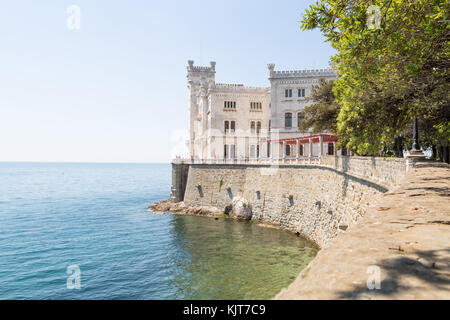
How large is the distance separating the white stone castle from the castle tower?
48cm

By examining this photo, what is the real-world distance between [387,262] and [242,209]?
33.8 m

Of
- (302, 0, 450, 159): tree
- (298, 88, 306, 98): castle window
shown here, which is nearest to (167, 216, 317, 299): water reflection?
(302, 0, 450, 159): tree

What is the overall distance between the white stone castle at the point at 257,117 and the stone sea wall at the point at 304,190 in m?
3.72

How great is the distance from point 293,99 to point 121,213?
28.1m

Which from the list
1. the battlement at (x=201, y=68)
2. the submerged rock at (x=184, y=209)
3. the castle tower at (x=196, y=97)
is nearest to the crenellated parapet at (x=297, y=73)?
the castle tower at (x=196, y=97)

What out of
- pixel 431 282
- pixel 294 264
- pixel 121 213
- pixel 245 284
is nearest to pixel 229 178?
pixel 121 213

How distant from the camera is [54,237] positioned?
104 ft

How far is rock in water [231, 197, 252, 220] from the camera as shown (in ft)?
120

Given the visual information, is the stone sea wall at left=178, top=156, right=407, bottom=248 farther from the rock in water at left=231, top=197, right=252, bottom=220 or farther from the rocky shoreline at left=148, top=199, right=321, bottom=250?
the rocky shoreline at left=148, top=199, right=321, bottom=250

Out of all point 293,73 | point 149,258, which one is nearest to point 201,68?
point 293,73

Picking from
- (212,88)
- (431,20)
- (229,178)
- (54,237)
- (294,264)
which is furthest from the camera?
(212,88)

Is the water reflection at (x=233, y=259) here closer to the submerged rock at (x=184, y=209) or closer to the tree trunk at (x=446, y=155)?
the submerged rock at (x=184, y=209)

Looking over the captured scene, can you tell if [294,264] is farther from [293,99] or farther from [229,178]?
[293,99]

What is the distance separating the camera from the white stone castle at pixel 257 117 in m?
42.6
